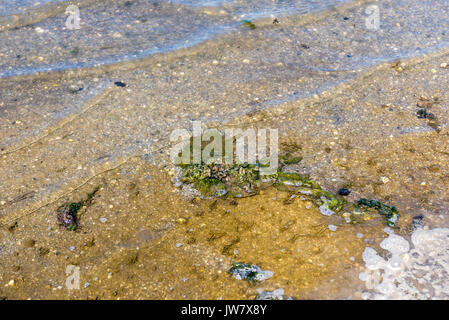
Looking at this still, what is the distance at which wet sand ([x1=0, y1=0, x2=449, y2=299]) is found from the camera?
3295 millimetres

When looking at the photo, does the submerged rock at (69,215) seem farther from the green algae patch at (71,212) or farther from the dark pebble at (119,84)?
the dark pebble at (119,84)

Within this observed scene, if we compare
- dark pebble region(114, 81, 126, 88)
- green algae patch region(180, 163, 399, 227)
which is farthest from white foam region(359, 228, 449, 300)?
dark pebble region(114, 81, 126, 88)

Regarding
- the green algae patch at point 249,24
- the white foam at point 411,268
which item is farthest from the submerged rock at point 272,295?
the green algae patch at point 249,24

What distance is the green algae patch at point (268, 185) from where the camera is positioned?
3635 mm

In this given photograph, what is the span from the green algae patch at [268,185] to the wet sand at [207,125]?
9 cm

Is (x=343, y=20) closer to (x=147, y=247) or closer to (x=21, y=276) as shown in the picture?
(x=147, y=247)

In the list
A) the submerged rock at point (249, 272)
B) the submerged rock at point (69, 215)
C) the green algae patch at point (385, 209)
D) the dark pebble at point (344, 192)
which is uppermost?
the dark pebble at point (344, 192)

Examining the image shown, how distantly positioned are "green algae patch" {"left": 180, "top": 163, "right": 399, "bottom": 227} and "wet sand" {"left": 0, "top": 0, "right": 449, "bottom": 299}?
9 cm

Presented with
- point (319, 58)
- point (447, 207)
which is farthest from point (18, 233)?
point (319, 58)

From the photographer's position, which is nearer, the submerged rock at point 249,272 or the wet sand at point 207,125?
the submerged rock at point 249,272

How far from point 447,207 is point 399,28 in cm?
343

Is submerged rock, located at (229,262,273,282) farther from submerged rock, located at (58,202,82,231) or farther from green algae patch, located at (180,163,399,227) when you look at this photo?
submerged rock, located at (58,202,82,231)

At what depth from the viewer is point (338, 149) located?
4.27 m

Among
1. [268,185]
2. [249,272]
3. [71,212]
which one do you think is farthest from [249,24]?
[249,272]
